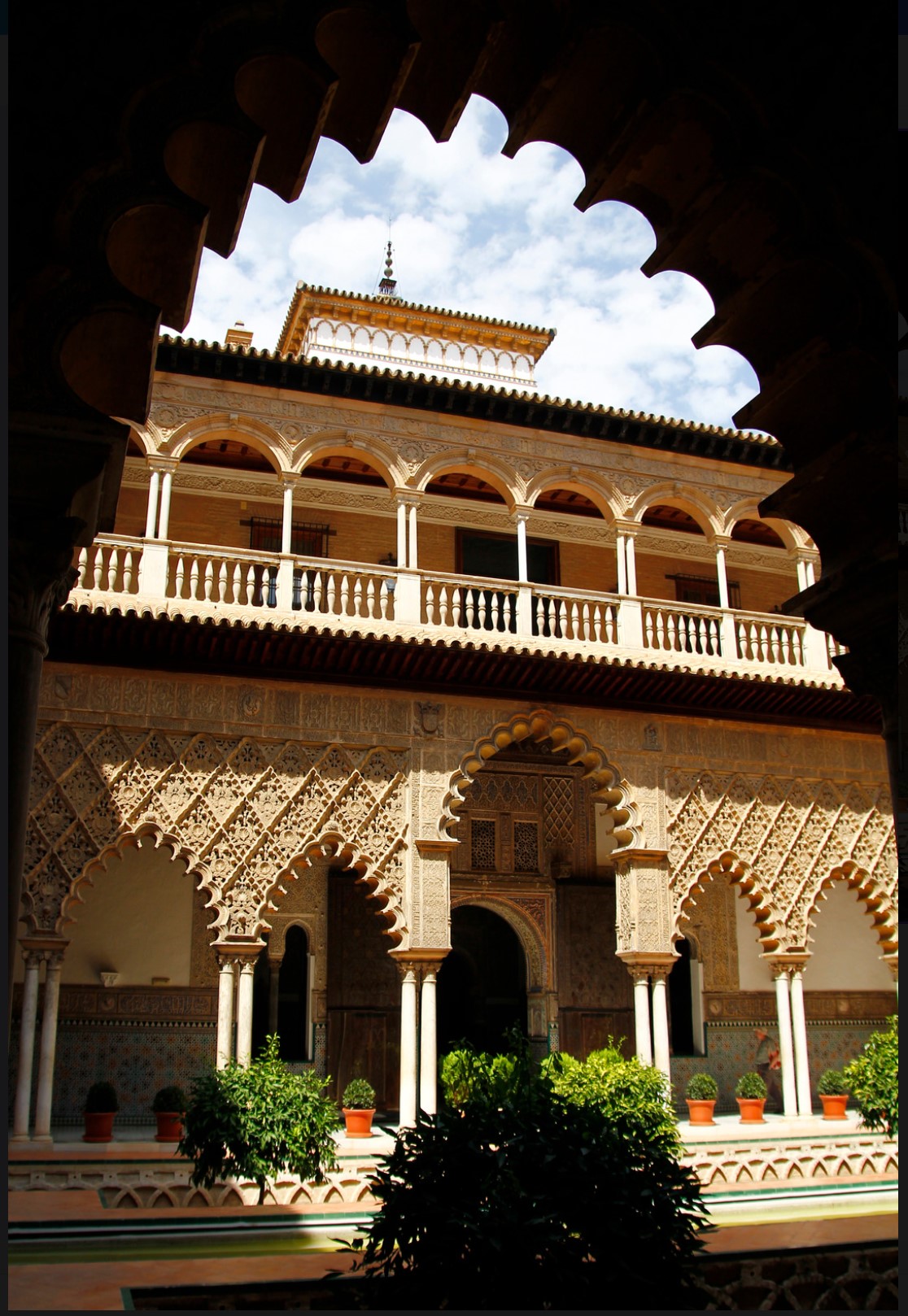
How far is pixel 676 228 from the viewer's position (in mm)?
3893

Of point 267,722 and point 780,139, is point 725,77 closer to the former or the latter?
point 780,139

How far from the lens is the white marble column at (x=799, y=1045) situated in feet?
40.9

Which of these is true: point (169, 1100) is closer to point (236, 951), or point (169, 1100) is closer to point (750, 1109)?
point (236, 951)

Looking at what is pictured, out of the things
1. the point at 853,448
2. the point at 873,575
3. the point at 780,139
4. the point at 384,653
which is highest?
the point at 384,653

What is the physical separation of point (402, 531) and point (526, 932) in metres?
5.29

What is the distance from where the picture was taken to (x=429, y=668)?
11781mm

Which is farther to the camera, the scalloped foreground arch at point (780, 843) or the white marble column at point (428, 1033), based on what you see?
the scalloped foreground arch at point (780, 843)

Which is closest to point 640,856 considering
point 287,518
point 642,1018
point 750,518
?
point 642,1018

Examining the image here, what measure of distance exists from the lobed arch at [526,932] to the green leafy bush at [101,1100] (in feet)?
15.0

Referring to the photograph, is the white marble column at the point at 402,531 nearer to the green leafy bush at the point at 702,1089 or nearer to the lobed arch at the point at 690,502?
the lobed arch at the point at 690,502

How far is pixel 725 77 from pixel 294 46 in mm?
1264

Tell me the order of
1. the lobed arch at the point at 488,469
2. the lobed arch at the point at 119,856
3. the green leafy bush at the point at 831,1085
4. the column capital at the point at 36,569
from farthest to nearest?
the green leafy bush at the point at 831,1085, the lobed arch at the point at 488,469, the lobed arch at the point at 119,856, the column capital at the point at 36,569

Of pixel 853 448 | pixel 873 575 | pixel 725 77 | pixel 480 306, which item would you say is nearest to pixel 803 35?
pixel 725 77

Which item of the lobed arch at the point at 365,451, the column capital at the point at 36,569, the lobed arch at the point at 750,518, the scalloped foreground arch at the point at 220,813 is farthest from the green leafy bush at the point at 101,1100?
the column capital at the point at 36,569
